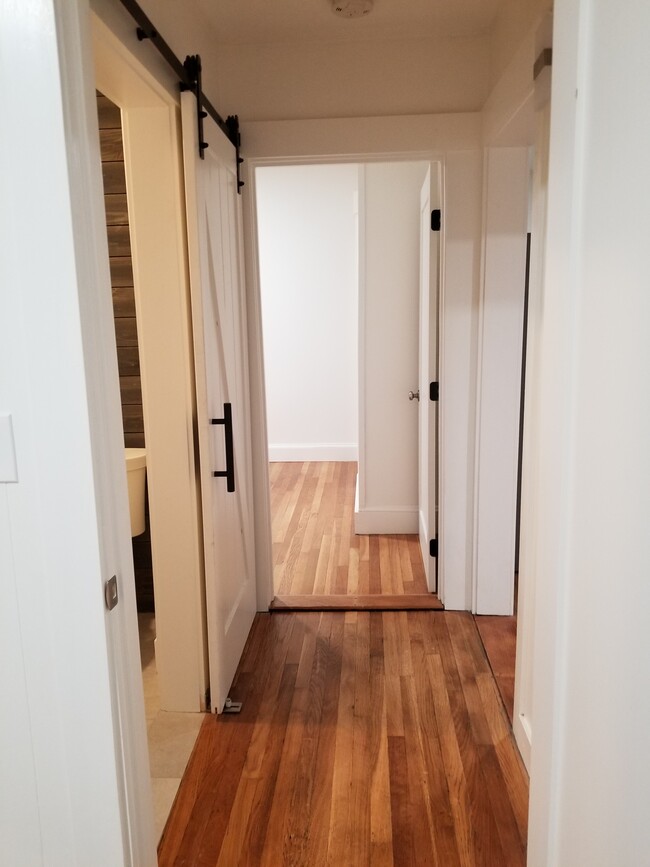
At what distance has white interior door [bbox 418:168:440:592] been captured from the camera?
3039mm

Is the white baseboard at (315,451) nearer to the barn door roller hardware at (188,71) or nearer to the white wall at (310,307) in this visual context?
the white wall at (310,307)

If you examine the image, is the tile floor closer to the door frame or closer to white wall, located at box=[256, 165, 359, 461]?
the door frame

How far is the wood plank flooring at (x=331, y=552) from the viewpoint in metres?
3.37

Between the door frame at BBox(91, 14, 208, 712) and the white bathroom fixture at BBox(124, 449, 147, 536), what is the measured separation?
52cm

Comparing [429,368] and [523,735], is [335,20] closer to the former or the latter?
[429,368]

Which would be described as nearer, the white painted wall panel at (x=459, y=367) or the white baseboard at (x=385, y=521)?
the white painted wall panel at (x=459, y=367)

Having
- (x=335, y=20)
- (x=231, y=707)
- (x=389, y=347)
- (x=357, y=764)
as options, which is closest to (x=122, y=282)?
(x=335, y=20)

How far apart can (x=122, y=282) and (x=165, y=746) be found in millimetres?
1909

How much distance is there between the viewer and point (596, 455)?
37.1 inches

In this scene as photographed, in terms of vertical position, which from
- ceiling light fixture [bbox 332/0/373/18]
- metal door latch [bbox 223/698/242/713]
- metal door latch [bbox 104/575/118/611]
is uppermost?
ceiling light fixture [bbox 332/0/373/18]

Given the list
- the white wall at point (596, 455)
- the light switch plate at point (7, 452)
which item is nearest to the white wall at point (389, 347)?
the white wall at point (596, 455)

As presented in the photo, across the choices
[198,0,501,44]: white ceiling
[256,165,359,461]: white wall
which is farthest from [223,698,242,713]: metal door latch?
[256,165,359,461]: white wall

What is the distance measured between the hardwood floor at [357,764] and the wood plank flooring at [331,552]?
536 millimetres

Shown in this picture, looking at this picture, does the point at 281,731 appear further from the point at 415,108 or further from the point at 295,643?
the point at 415,108
